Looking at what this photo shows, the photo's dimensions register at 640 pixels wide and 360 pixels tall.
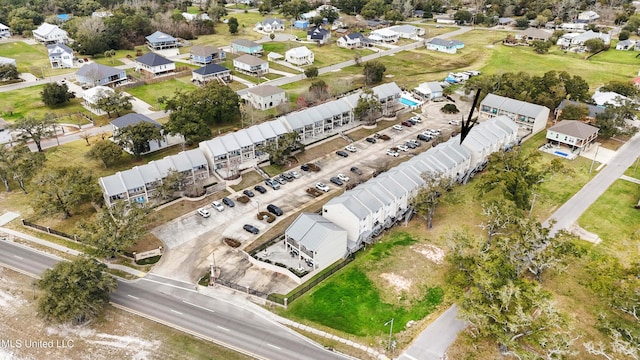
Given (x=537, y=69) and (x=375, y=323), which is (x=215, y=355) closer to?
(x=375, y=323)

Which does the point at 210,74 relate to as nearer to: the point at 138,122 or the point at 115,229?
the point at 138,122

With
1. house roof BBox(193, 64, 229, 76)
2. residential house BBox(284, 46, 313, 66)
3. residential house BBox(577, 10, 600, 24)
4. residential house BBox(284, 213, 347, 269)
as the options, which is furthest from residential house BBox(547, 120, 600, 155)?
residential house BBox(577, 10, 600, 24)

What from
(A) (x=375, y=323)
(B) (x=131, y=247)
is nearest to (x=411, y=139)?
(A) (x=375, y=323)

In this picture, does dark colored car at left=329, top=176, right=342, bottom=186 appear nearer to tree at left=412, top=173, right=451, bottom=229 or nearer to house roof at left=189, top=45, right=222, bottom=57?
tree at left=412, top=173, right=451, bottom=229

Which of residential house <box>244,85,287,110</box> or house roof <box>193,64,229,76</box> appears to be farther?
A: house roof <box>193,64,229,76</box>

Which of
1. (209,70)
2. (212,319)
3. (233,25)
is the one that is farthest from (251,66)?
(212,319)

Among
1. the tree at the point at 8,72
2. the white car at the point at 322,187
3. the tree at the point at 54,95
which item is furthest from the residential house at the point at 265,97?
the tree at the point at 8,72

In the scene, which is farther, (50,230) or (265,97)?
(265,97)
